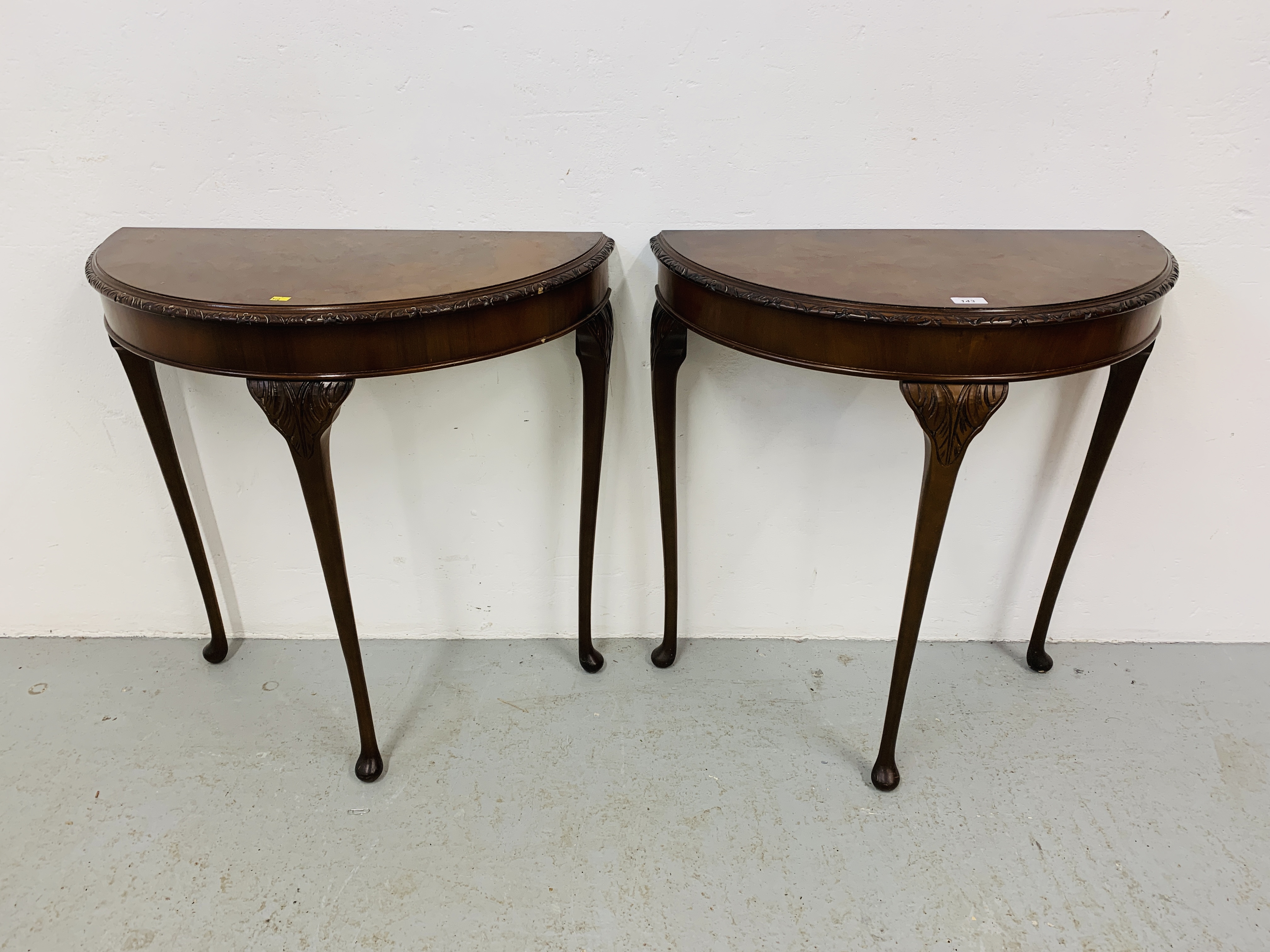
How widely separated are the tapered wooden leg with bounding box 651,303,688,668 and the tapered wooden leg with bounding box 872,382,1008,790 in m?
0.46

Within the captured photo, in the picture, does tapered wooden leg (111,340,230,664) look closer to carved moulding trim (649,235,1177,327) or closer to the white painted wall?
the white painted wall

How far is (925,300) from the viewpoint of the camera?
1233 millimetres

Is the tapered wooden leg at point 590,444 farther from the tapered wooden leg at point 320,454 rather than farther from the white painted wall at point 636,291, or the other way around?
the tapered wooden leg at point 320,454

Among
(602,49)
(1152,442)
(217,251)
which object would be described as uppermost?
(602,49)

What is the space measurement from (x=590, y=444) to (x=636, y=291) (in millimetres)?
327

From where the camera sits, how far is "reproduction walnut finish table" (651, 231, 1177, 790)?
1.22 m

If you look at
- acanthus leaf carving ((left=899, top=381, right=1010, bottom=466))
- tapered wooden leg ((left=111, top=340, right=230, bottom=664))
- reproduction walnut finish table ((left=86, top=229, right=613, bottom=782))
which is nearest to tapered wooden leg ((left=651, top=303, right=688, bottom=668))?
reproduction walnut finish table ((left=86, top=229, right=613, bottom=782))

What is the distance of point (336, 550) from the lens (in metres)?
1.43

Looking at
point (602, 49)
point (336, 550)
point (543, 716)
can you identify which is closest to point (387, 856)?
point (543, 716)

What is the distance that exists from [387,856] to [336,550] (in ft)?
1.91

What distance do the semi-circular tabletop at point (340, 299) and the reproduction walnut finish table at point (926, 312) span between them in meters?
0.23

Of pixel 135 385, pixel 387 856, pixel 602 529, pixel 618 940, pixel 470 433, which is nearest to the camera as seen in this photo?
pixel 618 940

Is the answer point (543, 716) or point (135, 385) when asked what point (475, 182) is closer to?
point (135, 385)

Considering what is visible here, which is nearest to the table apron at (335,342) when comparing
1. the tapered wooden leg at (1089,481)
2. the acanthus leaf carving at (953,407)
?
the acanthus leaf carving at (953,407)
